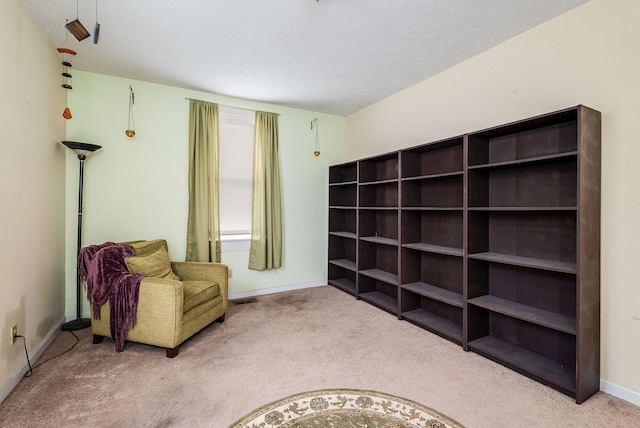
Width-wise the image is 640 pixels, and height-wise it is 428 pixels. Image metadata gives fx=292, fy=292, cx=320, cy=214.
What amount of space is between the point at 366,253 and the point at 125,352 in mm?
2769

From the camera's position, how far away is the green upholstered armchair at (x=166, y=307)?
7.70 feet

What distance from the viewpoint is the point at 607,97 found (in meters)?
1.97

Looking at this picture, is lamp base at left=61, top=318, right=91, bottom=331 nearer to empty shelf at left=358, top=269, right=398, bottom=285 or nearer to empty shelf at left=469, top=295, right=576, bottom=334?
empty shelf at left=358, top=269, right=398, bottom=285

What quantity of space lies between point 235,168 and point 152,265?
5.55 ft

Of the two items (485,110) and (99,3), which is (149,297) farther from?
(485,110)

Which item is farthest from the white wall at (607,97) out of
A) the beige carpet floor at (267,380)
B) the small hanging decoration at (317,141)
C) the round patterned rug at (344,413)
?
the small hanging decoration at (317,141)

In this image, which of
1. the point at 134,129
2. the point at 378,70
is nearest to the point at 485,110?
the point at 378,70

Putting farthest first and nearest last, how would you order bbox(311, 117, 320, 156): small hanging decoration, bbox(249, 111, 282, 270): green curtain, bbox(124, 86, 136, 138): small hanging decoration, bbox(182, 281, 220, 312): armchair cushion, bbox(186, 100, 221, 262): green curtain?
bbox(311, 117, 320, 156): small hanging decoration
bbox(249, 111, 282, 270): green curtain
bbox(186, 100, 221, 262): green curtain
bbox(124, 86, 136, 138): small hanging decoration
bbox(182, 281, 220, 312): armchair cushion

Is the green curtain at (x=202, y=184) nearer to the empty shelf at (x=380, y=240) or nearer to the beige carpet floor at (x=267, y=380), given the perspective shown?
the beige carpet floor at (x=267, y=380)

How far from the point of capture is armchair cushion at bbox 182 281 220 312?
2.56m

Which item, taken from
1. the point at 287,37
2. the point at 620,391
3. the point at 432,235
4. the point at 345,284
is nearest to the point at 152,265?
the point at 287,37

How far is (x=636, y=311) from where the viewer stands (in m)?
1.85

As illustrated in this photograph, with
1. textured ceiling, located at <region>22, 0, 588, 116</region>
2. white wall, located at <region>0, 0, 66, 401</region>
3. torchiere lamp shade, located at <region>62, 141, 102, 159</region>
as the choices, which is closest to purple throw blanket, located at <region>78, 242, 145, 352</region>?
white wall, located at <region>0, 0, 66, 401</region>

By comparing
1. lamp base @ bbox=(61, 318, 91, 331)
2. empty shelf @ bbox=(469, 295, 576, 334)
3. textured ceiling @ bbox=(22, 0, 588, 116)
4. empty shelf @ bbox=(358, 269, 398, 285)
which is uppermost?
textured ceiling @ bbox=(22, 0, 588, 116)
